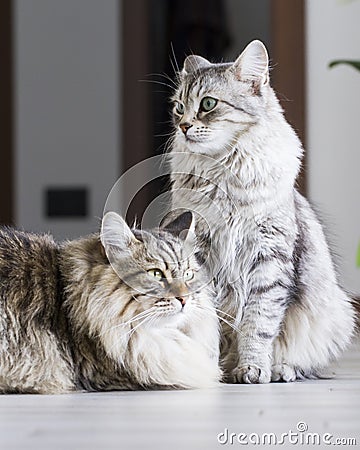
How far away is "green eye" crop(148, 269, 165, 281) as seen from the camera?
6.51 feet

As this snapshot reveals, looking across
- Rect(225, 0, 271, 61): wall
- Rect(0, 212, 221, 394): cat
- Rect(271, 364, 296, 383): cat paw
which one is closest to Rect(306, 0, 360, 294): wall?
Rect(271, 364, 296, 383): cat paw

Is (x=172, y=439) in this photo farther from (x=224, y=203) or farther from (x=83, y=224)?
(x=83, y=224)

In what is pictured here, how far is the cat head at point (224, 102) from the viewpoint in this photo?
2.18m

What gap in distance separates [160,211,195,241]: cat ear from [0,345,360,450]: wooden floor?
33cm

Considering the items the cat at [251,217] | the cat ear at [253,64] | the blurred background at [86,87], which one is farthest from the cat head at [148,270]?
the blurred background at [86,87]

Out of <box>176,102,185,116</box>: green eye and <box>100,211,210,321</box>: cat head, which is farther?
<box>176,102,185,116</box>: green eye

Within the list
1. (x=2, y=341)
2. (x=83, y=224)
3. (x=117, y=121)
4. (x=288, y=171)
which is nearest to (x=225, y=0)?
(x=117, y=121)

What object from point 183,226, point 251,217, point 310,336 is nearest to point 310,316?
point 310,336

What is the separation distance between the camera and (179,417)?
1.70 metres

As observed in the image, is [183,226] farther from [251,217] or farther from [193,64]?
[193,64]

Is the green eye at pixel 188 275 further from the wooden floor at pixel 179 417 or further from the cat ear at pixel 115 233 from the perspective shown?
the wooden floor at pixel 179 417

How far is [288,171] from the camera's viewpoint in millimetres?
2227

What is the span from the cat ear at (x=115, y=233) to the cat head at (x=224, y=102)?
1.01 feet

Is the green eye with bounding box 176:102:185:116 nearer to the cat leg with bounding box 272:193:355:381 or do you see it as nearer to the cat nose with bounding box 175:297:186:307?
the cat leg with bounding box 272:193:355:381
